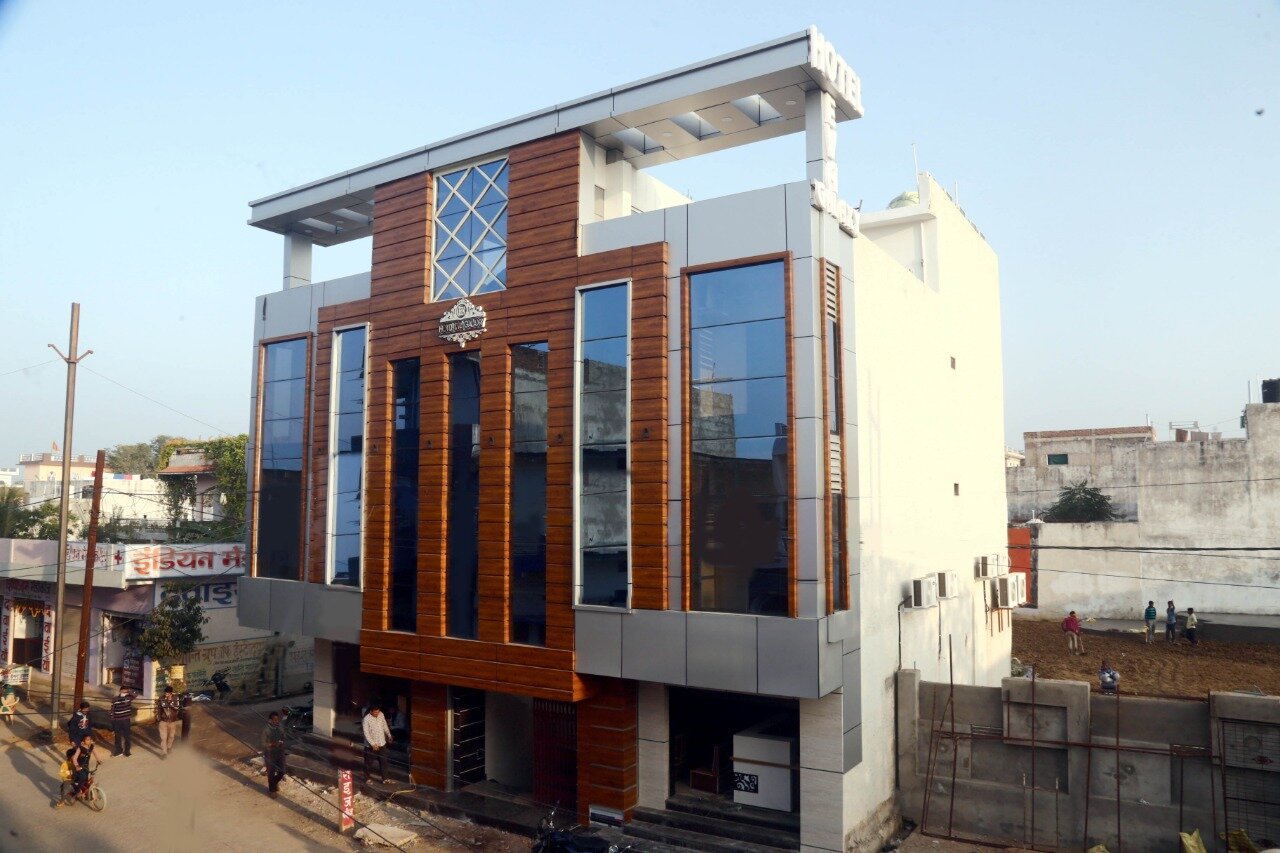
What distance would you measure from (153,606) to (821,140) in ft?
76.7

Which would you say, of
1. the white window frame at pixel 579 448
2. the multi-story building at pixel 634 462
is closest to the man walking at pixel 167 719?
the multi-story building at pixel 634 462

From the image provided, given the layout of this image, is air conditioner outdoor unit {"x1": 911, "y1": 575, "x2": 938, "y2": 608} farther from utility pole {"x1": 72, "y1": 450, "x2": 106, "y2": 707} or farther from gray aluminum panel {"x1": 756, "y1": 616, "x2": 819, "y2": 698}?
utility pole {"x1": 72, "y1": 450, "x2": 106, "y2": 707}

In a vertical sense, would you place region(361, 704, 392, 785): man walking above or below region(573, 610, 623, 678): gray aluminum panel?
below

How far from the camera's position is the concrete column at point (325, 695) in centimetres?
2025

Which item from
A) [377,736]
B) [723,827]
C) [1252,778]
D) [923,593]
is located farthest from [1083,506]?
[377,736]

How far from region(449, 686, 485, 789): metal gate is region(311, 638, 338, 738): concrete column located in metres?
4.52

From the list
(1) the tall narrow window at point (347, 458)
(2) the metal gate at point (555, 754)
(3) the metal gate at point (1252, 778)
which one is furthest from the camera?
(1) the tall narrow window at point (347, 458)

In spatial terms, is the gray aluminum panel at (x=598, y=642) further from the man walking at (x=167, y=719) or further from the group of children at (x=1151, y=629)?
the group of children at (x=1151, y=629)

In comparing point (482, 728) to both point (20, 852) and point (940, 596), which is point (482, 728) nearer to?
point (20, 852)

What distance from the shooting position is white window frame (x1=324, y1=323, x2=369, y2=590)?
18.3 m

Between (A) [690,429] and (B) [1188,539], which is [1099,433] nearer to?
(B) [1188,539]

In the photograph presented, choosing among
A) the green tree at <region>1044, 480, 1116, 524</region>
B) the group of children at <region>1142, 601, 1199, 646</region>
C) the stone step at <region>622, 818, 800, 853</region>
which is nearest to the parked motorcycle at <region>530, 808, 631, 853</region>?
the stone step at <region>622, 818, 800, 853</region>

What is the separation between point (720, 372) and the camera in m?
14.1

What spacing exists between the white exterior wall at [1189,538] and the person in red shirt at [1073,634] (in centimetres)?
664
